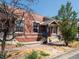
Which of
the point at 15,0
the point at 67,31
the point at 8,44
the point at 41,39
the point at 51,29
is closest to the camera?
the point at 15,0

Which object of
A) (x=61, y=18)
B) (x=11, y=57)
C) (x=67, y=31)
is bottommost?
(x=11, y=57)

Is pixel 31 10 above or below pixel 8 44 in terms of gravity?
above

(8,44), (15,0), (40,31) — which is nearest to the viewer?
(15,0)

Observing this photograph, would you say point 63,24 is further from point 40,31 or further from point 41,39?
point 40,31

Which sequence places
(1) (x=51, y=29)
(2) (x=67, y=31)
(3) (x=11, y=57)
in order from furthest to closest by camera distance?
(1) (x=51, y=29) < (2) (x=67, y=31) < (3) (x=11, y=57)

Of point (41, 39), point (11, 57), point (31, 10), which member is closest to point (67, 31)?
point (41, 39)

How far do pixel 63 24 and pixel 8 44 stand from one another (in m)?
7.68

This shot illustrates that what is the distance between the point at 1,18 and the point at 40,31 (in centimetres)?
2314

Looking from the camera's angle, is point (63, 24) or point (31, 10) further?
point (63, 24)

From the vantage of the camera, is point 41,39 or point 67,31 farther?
point 41,39

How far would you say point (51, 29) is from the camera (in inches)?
1539

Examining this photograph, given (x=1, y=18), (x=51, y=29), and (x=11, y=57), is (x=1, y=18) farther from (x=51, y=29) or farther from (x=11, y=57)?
(x=51, y=29)

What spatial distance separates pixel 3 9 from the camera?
1256 cm

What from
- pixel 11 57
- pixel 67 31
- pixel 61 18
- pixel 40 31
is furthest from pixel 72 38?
pixel 11 57
